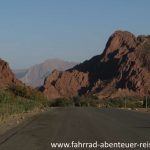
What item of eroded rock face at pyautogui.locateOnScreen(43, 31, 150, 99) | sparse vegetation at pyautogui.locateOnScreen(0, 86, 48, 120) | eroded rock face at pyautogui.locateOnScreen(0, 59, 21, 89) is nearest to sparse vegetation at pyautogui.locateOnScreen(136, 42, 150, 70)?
eroded rock face at pyautogui.locateOnScreen(43, 31, 150, 99)

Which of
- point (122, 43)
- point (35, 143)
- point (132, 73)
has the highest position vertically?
point (122, 43)

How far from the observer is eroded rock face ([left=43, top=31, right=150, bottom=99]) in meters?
A: 162

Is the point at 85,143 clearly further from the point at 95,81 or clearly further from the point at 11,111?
the point at 95,81

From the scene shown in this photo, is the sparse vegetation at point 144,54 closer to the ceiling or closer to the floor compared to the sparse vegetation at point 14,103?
closer to the ceiling

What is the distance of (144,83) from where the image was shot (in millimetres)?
160000

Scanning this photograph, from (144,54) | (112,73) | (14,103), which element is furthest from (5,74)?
(14,103)

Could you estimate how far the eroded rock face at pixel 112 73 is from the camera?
162 metres

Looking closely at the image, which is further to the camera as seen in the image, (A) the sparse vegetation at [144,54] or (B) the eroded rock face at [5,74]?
(A) the sparse vegetation at [144,54]


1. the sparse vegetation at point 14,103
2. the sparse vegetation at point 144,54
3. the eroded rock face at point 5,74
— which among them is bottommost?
the sparse vegetation at point 14,103

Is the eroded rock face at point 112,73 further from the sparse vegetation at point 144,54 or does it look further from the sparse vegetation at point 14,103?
the sparse vegetation at point 14,103

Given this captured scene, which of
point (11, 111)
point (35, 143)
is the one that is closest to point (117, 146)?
point (35, 143)

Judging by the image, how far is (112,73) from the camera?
174375 millimetres

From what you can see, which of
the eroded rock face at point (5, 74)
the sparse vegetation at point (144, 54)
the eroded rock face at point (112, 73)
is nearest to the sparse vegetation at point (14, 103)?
the eroded rock face at point (5, 74)

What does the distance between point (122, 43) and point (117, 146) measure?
565 feet
